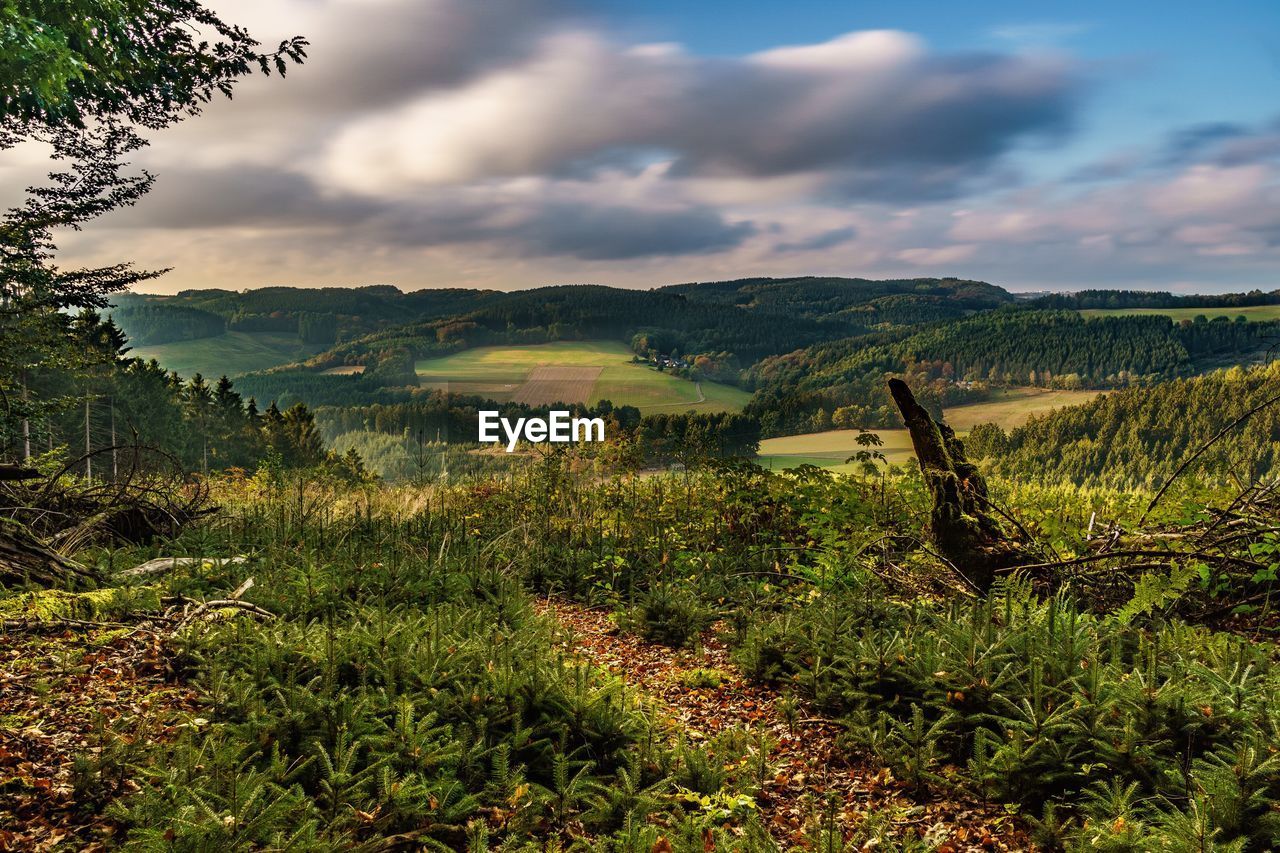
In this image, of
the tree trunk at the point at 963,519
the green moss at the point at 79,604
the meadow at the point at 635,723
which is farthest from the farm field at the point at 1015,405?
the green moss at the point at 79,604

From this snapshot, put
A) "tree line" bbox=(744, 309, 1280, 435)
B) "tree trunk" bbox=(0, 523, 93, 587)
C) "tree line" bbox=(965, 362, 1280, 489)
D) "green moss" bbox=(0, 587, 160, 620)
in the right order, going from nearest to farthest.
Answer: "green moss" bbox=(0, 587, 160, 620) → "tree trunk" bbox=(0, 523, 93, 587) → "tree line" bbox=(965, 362, 1280, 489) → "tree line" bbox=(744, 309, 1280, 435)

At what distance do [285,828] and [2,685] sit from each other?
1.88m

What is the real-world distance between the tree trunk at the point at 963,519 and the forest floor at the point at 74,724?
5873 mm

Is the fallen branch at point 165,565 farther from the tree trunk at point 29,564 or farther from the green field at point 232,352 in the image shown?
the green field at point 232,352

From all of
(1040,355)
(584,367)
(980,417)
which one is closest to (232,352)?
(584,367)

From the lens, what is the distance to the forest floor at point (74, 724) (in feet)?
9.13

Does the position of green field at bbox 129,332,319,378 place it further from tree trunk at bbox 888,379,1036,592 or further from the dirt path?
tree trunk at bbox 888,379,1036,592

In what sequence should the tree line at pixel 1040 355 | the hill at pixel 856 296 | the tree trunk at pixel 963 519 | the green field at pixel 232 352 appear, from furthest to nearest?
the green field at pixel 232 352 → the hill at pixel 856 296 → the tree line at pixel 1040 355 → the tree trunk at pixel 963 519

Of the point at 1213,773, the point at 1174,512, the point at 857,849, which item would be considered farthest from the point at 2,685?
the point at 1174,512

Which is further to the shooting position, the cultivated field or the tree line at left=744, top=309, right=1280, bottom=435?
the cultivated field

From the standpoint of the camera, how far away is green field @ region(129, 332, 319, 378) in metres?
165

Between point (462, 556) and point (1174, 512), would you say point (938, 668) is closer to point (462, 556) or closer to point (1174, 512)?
point (1174, 512)

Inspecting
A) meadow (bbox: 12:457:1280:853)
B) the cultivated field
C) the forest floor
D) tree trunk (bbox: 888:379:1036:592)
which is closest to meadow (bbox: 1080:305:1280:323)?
the cultivated field

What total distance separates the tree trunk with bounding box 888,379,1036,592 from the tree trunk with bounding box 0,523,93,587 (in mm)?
6858
